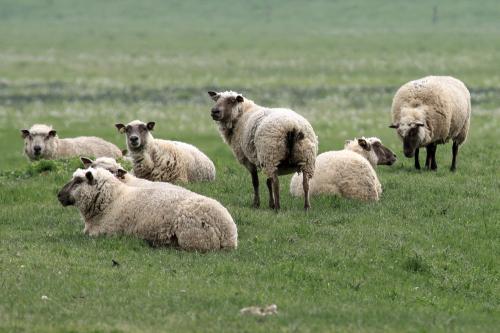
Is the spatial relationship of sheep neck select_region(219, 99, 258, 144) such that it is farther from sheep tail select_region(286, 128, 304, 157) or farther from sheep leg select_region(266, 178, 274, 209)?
sheep tail select_region(286, 128, 304, 157)

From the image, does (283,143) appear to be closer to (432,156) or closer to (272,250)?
(272,250)

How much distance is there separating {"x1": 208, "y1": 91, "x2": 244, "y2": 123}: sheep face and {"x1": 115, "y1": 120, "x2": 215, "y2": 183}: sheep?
76.4 inches

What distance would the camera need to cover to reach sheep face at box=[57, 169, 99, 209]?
13875 millimetres

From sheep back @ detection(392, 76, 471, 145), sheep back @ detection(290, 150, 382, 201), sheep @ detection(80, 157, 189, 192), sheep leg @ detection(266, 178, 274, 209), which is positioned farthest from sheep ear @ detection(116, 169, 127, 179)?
sheep back @ detection(392, 76, 471, 145)

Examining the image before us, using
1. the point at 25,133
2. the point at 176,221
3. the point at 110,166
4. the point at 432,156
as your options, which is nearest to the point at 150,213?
the point at 176,221

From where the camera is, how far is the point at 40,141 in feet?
72.2

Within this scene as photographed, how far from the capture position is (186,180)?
18.5 meters

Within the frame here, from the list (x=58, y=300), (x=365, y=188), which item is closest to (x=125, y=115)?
(x=365, y=188)

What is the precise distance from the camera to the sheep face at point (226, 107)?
1616 centimetres

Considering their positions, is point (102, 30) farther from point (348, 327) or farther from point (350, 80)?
point (348, 327)

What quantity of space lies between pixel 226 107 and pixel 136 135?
2.19 metres

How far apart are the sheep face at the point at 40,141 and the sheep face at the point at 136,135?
4653mm

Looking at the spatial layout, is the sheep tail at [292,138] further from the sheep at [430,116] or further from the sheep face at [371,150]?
the sheep at [430,116]

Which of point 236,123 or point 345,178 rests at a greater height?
point 236,123
